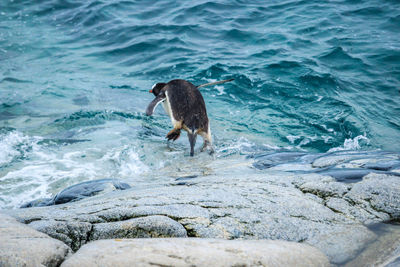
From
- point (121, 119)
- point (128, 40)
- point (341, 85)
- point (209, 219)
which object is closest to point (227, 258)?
point (209, 219)

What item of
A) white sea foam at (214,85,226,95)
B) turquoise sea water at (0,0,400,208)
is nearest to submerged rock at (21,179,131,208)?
turquoise sea water at (0,0,400,208)

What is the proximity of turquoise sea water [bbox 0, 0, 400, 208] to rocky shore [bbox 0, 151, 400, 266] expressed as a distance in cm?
143

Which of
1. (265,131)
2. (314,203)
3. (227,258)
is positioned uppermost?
(227,258)

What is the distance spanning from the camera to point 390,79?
7.30 meters

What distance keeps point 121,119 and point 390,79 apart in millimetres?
5473

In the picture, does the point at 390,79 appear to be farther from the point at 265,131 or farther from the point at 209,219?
the point at 209,219

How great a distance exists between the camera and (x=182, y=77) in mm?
8023

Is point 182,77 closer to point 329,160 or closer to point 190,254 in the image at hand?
point 329,160

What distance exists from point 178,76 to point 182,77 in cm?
13

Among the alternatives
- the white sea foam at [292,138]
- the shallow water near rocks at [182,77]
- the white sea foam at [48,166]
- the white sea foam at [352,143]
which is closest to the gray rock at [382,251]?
the shallow water near rocks at [182,77]

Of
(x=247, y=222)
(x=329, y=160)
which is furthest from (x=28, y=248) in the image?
(x=329, y=160)

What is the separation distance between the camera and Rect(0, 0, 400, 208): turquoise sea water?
4.83 meters

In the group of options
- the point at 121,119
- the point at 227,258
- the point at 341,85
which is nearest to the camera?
the point at 227,258

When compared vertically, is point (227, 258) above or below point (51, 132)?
above
